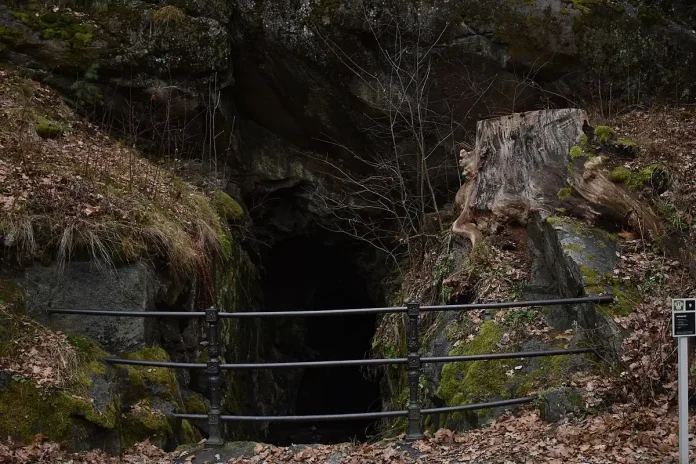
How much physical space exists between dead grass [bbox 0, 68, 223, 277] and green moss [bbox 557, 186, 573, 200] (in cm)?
428

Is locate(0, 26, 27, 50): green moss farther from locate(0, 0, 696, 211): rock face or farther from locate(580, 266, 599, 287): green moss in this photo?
locate(580, 266, 599, 287): green moss

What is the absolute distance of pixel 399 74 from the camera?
10.7 metres

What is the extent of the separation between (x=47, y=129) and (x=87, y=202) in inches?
84.8

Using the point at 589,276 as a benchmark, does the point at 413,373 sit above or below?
below

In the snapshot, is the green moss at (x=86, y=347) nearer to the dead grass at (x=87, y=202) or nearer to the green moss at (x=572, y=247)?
the dead grass at (x=87, y=202)

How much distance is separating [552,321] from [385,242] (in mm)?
6577

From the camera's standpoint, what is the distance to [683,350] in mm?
4008

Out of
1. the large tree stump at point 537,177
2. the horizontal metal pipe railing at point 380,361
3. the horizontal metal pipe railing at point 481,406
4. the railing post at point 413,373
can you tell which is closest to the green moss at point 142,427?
the horizontal metal pipe railing at point 380,361

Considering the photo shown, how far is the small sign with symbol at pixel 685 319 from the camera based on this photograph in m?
4.02

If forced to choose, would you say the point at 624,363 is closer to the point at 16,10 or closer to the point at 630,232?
the point at 630,232

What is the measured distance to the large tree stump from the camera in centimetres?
704

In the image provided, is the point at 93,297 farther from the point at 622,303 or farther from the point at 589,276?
the point at 622,303

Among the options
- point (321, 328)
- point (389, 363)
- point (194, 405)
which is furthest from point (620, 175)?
point (321, 328)

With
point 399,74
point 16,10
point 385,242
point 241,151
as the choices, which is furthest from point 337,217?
point 16,10
